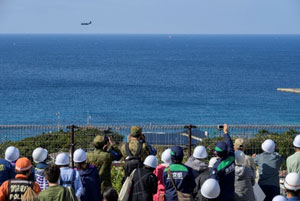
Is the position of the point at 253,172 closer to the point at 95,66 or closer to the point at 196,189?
the point at 196,189

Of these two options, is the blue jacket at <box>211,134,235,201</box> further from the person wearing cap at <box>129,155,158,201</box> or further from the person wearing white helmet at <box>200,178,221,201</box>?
the person wearing white helmet at <box>200,178,221,201</box>

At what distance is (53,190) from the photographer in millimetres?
7316

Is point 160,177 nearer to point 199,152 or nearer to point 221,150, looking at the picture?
point 199,152

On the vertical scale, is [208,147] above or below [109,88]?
above

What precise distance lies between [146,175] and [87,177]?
935mm

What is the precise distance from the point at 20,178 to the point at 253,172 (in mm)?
3924

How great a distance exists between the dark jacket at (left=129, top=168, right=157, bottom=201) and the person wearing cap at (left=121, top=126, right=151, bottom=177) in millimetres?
597

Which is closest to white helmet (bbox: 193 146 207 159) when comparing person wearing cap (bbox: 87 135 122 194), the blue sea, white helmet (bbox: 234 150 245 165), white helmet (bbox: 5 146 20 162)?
white helmet (bbox: 234 150 245 165)

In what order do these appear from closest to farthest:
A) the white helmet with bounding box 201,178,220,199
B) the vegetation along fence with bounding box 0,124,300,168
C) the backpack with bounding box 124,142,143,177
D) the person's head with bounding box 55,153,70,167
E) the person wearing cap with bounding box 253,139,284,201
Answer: the white helmet with bounding box 201,178,220,199
the person's head with bounding box 55,153,70,167
the backpack with bounding box 124,142,143,177
the person wearing cap with bounding box 253,139,284,201
the vegetation along fence with bounding box 0,124,300,168

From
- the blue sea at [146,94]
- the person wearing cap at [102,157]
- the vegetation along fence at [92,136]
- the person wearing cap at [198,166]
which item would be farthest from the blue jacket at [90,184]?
the blue sea at [146,94]

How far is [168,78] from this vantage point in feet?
439

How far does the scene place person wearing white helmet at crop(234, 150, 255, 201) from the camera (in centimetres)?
905

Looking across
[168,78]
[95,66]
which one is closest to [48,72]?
[95,66]

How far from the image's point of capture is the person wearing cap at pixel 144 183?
27.9 ft
